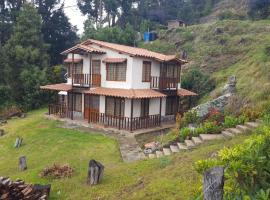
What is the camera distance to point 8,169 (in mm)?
16750

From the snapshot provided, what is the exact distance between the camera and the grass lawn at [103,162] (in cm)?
1077

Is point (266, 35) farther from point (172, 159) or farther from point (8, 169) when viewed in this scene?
point (8, 169)

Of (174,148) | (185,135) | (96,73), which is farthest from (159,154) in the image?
(96,73)

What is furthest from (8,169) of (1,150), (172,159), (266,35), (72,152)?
(266,35)

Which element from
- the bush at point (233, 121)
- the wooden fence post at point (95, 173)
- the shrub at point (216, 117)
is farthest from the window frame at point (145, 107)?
the wooden fence post at point (95, 173)

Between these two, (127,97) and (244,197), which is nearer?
(244,197)

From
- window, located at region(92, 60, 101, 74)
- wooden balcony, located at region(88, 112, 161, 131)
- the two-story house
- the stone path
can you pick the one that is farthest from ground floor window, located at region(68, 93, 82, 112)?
the stone path

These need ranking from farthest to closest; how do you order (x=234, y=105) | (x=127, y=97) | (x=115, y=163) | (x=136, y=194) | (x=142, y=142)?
(x=127, y=97)
(x=142, y=142)
(x=234, y=105)
(x=115, y=163)
(x=136, y=194)

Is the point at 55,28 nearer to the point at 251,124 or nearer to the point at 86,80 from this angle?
the point at 86,80

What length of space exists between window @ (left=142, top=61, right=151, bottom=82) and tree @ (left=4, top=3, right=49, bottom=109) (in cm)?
1475

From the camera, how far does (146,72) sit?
2698 centimetres

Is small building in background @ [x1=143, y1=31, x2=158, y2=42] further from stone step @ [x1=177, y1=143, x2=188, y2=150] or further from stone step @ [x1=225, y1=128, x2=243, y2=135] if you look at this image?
stone step @ [x1=225, y1=128, x2=243, y2=135]

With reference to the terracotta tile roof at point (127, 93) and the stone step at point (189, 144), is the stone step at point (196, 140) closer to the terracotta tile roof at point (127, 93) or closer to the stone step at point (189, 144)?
the stone step at point (189, 144)

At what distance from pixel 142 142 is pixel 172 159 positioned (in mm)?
7493
